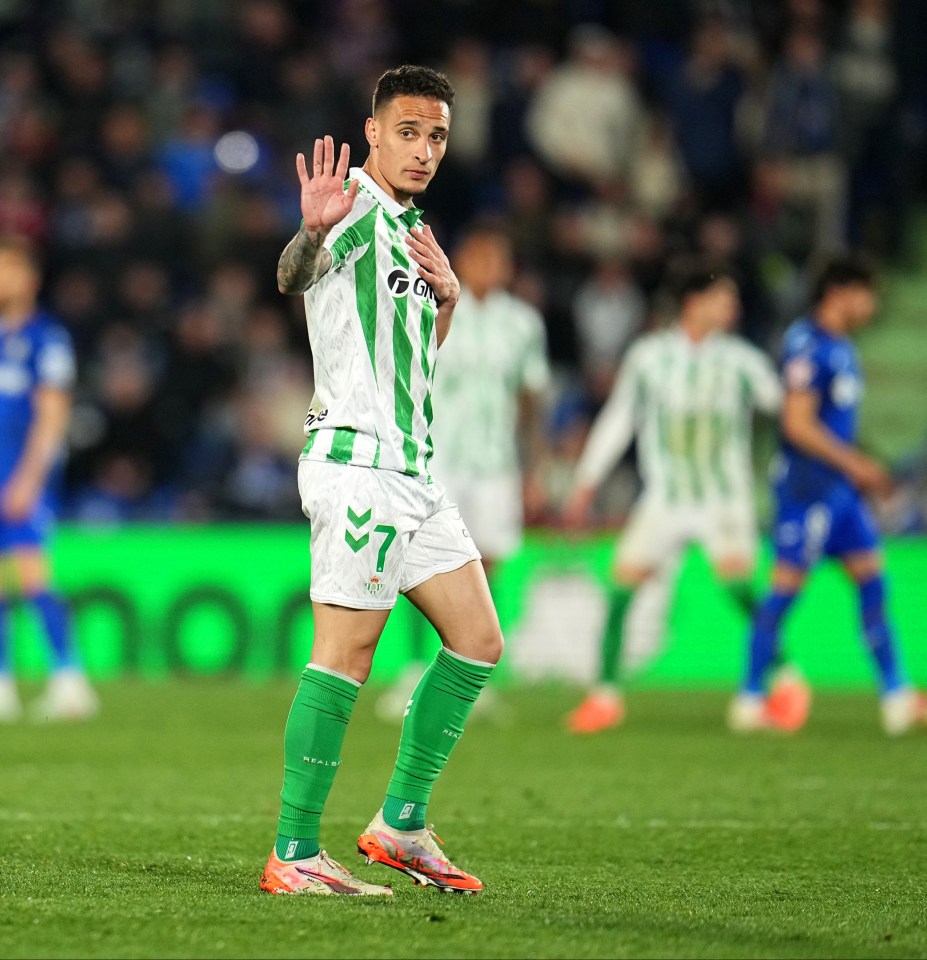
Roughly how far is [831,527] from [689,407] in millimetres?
1060

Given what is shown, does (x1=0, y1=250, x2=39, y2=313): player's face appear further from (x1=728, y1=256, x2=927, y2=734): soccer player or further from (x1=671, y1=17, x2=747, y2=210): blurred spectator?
(x1=671, y1=17, x2=747, y2=210): blurred spectator

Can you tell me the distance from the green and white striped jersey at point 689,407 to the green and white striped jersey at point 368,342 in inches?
198

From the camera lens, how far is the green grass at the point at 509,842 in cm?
415

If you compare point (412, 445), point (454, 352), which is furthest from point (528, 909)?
point (454, 352)

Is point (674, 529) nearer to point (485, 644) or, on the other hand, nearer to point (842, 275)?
point (842, 275)

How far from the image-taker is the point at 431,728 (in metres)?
4.93

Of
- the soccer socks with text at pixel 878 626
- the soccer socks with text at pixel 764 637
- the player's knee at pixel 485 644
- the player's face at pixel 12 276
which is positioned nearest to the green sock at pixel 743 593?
the soccer socks with text at pixel 764 637

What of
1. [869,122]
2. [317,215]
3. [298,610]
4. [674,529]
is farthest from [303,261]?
[869,122]

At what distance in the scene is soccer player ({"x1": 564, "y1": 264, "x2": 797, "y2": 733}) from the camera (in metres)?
9.67

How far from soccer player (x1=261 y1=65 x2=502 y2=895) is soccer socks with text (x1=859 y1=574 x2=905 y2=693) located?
15.7 feet

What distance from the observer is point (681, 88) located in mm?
15078

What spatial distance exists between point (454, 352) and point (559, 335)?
15.3ft

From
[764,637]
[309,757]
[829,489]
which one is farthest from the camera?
[764,637]

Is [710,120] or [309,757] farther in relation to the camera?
[710,120]
